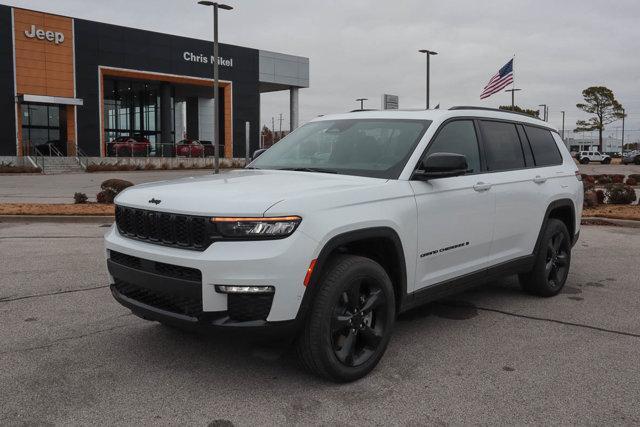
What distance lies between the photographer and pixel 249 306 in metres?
3.33

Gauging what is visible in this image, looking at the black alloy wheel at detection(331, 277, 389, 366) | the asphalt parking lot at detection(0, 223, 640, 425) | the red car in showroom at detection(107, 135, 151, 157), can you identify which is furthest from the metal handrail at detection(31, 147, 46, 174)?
the black alloy wheel at detection(331, 277, 389, 366)

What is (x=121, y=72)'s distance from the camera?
143 feet

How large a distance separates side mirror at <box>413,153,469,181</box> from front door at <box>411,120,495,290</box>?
0.06 metres

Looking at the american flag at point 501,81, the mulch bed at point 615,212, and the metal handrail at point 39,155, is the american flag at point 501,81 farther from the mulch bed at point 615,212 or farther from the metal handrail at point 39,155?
the metal handrail at point 39,155

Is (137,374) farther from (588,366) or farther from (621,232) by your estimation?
(621,232)

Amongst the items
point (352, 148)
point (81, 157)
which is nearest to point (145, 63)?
point (81, 157)

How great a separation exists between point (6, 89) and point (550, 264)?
→ 39626 millimetres

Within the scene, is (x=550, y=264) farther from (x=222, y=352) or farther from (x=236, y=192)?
(x=236, y=192)

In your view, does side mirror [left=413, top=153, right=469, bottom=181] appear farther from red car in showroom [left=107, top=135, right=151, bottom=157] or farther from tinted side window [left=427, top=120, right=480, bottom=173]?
red car in showroom [left=107, top=135, right=151, bottom=157]

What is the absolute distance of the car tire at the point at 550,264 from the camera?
19.0 ft

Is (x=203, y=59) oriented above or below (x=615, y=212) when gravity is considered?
above

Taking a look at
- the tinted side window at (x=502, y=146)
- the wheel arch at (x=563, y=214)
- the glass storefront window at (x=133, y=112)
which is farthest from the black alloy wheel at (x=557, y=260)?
the glass storefront window at (x=133, y=112)

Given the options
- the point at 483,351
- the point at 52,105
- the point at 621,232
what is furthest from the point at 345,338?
the point at 52,105

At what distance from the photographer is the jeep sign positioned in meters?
38.2
